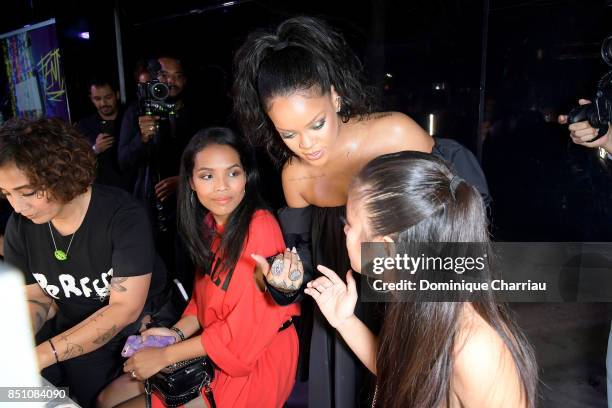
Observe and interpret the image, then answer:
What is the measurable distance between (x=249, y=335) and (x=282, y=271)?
13.0 inches

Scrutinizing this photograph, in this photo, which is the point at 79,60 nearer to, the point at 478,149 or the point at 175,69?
the point at 175,69

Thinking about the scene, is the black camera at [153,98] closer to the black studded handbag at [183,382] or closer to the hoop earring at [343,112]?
the hoop earring at [343,112]

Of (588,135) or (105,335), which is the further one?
(588,135)

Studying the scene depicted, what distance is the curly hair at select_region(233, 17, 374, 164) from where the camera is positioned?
4.40ft

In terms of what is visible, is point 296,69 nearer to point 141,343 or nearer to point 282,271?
point 282,271

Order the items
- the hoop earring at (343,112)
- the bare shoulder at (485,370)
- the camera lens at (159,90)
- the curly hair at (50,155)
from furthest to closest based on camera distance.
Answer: the camera lens at (159,90), the hoop earring at (343,112), the curly hair at (50,155), the bare shoulder at (485,370)

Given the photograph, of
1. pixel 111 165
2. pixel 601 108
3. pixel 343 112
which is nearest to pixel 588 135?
pixel 601 108

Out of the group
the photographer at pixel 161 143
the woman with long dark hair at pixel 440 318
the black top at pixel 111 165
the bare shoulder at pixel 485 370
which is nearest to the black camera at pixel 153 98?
the photographer at pixel 161 143

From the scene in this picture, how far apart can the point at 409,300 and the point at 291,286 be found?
14.7 inches

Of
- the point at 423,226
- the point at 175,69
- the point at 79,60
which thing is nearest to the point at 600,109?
the point at 423,226

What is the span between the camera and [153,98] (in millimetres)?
2570

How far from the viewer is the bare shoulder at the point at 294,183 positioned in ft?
5.28

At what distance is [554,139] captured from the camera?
11.4 ft

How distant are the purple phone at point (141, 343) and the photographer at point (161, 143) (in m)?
0.96
